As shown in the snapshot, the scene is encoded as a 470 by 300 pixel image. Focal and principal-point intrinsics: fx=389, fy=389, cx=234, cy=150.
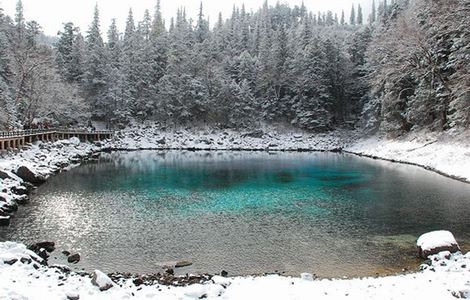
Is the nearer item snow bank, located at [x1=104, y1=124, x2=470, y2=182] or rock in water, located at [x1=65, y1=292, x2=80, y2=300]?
rock in water, located at [x1=65, y1=292, x2=80, y2=300]

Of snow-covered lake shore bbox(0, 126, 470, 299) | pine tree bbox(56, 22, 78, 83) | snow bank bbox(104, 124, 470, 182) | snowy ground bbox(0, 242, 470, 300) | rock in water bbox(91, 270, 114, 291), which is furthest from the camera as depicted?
pine tree bbox(56, 22, 78, 83)

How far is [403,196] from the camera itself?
24.6 meters

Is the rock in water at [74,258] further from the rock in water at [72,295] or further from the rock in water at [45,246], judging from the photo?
the rock in water at [72,295]

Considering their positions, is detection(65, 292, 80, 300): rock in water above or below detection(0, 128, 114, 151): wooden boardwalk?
below

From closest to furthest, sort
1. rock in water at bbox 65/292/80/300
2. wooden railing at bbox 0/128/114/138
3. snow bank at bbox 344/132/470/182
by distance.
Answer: rock in water at bbox 65/292/80/300 < snow bank at bbox 344/132/470/182 < wooden railing at bbox 0/128/114/138

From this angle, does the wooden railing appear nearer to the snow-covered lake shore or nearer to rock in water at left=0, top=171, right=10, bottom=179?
the snow-covered lake shore

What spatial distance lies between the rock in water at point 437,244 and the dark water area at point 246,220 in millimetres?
527

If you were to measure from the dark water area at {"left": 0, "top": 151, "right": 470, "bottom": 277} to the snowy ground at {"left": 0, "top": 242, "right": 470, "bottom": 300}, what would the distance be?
1.45 m

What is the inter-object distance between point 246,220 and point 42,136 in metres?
38.7

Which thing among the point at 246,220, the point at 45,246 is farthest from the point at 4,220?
the point at 246,220

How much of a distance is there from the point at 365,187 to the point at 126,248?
63.1 feet

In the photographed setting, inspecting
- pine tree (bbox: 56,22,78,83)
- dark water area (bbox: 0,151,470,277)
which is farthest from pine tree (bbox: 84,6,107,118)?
dark water area (bbox: 0,151,470,277)

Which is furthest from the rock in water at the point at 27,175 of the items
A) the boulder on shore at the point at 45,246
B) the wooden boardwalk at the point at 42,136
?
the boulder on shore at the point at 45,246

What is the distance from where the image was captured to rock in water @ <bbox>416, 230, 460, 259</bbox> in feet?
43.0
